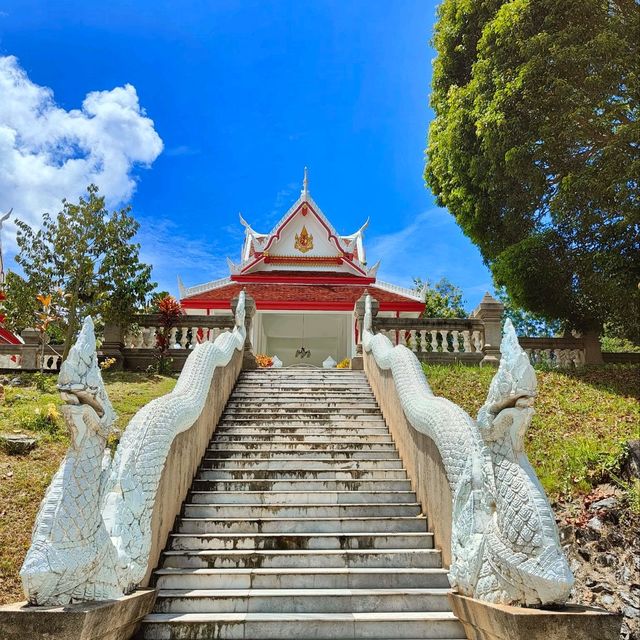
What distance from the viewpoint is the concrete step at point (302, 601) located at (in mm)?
3705

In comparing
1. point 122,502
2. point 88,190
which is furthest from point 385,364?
point 88,190

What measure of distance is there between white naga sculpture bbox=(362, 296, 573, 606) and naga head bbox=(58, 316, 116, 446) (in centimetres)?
239

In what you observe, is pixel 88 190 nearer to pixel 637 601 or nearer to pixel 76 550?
pixel 76 550

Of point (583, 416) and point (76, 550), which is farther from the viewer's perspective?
point (583, 416)

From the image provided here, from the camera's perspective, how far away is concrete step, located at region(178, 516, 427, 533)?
15.1 feet

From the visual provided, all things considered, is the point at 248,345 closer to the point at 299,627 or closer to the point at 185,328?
the point at 185,328

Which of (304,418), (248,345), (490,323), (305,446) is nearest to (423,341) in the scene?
(490,323)

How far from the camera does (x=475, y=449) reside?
3.71 metres

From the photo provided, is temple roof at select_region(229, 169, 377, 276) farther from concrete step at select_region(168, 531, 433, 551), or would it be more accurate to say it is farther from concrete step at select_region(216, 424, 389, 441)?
concrete step at select_region(168, 531, 433, 551)

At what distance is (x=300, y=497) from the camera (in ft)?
16.8

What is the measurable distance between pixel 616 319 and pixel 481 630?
9451 mm

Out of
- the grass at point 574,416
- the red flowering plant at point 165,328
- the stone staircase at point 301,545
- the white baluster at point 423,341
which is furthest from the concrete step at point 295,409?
the red flowering plant at point 165,328

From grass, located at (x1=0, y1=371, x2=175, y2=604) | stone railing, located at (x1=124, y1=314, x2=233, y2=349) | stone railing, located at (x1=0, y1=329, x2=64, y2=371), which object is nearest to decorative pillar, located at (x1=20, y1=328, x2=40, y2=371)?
stone railing, located at (x1=0, y1=329, x2=64, y2=371)

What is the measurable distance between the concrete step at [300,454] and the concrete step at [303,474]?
30cm
